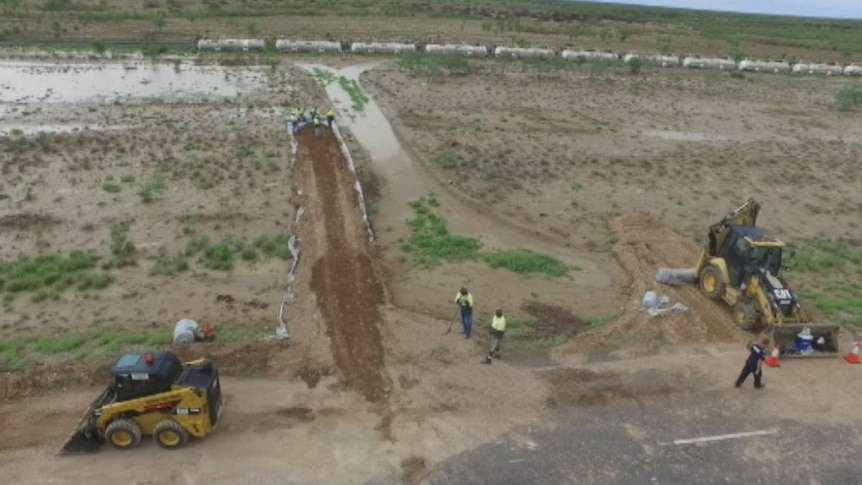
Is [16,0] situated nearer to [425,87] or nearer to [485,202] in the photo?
[425,87]

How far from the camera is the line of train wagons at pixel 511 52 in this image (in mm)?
54281

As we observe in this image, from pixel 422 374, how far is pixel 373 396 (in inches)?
54.6

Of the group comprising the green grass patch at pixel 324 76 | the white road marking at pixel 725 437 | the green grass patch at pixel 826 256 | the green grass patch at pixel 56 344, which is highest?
the green grass patch at pixel 324 76

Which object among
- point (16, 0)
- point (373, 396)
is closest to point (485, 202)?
point (373, 396)

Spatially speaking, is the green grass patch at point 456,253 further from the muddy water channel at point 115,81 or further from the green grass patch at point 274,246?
the muddy water channel at point 115,81

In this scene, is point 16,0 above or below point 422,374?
above

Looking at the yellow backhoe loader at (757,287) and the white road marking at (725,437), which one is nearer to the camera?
the white road marking at (725,437)

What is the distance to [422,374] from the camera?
52.2 feet

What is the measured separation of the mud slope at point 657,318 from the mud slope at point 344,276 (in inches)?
193

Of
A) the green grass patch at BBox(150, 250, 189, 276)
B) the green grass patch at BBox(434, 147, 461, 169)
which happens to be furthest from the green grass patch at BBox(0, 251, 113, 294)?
the green grass patch at BBox(434, 147, 461, 169)

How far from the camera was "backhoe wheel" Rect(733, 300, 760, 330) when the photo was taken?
18.0 meters

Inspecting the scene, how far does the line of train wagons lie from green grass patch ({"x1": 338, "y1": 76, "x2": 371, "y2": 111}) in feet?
33.7

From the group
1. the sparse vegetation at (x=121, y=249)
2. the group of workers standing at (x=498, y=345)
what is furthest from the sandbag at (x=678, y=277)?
the sparse vegetation at (x=121, y=249)

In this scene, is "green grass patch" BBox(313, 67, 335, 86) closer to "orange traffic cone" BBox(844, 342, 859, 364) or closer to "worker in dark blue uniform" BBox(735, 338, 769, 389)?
"worker in dark blue uniform" BBox(735, 338, 769, 389)
